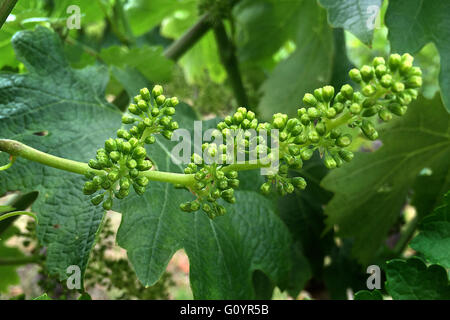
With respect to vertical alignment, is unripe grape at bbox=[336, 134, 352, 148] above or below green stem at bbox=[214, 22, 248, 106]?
below

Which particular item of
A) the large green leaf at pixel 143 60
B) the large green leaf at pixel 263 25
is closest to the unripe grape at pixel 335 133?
the large green leaf at pixel 143 60

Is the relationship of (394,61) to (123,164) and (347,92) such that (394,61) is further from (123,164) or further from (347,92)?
(123,164)

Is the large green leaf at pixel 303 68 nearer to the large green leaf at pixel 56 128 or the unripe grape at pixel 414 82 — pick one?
the large green leaf at pixel 56 128

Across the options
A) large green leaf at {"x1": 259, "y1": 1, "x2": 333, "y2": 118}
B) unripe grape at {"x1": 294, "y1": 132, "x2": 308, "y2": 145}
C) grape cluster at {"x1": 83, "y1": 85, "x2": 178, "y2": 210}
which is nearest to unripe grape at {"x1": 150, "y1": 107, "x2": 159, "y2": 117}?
grape cluster at {"x1": 83, "y1": 85, "x2": 178, "y2": 210}

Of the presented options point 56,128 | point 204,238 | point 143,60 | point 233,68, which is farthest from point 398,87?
point 233,68

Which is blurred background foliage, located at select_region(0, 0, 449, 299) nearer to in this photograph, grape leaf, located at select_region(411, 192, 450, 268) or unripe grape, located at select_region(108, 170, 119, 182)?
grape leaf, located at select_region(411, 192, 450, 268)
